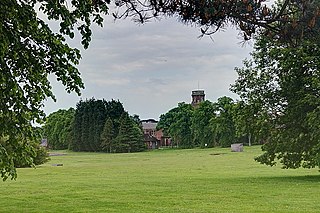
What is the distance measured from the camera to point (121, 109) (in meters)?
94.9

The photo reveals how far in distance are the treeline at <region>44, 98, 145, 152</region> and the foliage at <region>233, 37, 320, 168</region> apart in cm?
6212

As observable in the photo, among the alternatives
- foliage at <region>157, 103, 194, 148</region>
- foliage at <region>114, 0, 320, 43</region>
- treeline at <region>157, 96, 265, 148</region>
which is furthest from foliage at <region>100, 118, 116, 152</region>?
foliage at <region>114, 0, 320, 43</region>

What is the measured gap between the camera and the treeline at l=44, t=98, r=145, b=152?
86500mm

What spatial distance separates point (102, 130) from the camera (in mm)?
90125

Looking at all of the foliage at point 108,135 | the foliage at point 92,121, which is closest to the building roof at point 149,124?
the foliage at point 92,121

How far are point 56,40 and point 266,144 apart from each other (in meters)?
14.6

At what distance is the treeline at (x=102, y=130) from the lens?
284ft

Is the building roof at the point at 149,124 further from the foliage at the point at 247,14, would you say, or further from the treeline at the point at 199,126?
the foliage at the point at 247,14

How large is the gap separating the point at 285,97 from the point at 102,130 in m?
68.4

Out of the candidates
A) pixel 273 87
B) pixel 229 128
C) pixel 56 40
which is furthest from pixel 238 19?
pixel 229 128

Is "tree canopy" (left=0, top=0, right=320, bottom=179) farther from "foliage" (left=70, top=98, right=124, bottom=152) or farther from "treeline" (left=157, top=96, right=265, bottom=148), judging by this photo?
"foliage" (left=70, top=98, right=124, bottom=152)

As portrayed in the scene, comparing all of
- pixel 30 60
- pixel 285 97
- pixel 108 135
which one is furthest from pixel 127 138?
pixel 30 60

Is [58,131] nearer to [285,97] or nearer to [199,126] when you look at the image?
[199,126]

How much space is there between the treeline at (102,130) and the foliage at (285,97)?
204 ft
